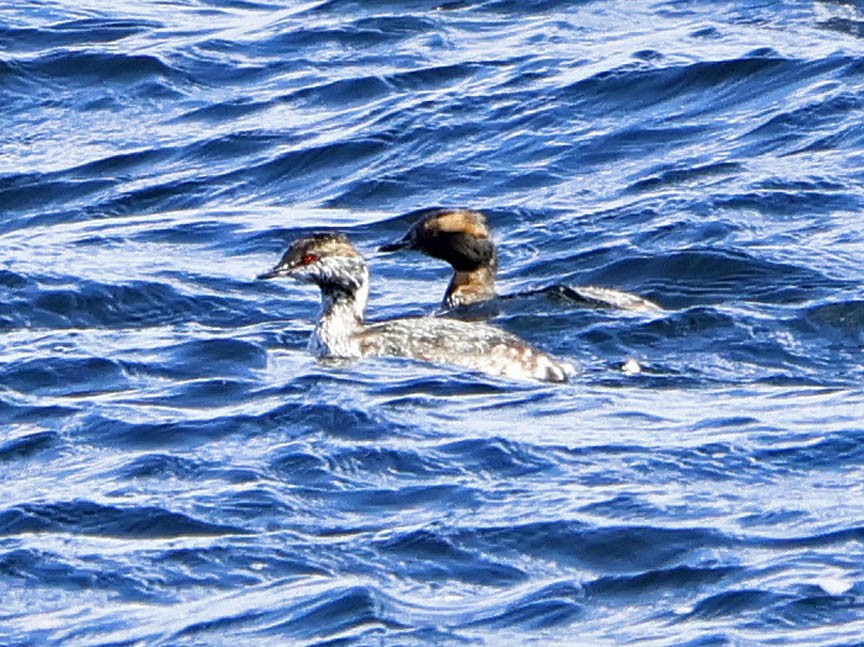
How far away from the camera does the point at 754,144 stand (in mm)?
17906

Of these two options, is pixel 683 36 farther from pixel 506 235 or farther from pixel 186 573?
pixel 186 573

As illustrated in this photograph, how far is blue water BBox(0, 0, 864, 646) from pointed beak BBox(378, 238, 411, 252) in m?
0.44

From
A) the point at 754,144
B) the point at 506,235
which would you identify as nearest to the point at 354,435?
the point at 506,235

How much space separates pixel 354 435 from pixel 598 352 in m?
2.53

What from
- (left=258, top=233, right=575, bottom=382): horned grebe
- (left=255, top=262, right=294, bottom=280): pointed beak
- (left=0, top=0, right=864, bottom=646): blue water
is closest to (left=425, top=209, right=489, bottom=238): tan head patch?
(left=0, top=0, right=864, bottom=646): blue water

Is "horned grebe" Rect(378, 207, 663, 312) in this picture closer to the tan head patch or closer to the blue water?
the tan head patch

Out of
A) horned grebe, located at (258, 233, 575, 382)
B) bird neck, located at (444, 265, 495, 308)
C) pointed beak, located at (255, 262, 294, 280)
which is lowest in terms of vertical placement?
bird neck, located at (444, 265, 495, 308)

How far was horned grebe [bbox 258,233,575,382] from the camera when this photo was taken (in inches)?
517

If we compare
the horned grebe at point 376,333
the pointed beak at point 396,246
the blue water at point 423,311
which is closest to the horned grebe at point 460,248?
the pointed beak at point 396,246

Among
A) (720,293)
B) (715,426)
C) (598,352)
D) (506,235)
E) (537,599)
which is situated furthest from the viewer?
(506,235)

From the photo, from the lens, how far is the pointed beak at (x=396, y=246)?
602 inches

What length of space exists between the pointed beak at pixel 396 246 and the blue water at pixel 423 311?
1.46 feet

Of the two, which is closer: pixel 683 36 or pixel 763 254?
pixel 763 254

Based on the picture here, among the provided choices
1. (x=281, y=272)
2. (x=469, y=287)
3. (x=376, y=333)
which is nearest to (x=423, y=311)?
(x=469, y=287)
